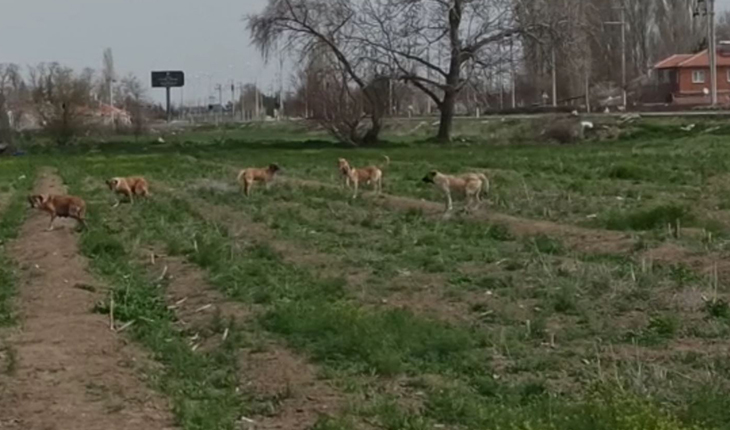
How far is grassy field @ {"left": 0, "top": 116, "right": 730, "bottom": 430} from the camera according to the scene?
8469 millimetres

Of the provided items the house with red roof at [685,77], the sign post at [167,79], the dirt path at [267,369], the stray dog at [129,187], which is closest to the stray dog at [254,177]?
the stray dog at [129,187]

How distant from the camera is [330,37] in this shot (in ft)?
183

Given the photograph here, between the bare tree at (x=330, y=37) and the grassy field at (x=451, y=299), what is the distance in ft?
91.2

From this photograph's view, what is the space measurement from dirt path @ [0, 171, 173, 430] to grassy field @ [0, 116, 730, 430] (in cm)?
27

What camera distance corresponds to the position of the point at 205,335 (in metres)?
11.2

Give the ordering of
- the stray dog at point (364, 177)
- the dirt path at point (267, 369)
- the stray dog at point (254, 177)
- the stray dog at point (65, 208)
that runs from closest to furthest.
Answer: the dirt path at point (267, 369) < the stray dog at point (65, 208) < the stray dog at point (364, 177) < the stray dog at point (254, 177)

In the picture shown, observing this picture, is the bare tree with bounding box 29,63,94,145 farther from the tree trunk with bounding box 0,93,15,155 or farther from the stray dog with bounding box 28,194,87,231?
the stray dog with bounding box 28,194,87,231

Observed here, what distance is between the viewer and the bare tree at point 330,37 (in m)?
55.4

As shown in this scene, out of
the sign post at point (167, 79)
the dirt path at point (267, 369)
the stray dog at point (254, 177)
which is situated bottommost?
the dirt path at point (267, 369)

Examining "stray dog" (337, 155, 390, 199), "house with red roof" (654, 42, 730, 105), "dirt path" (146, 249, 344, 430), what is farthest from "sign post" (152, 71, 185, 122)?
"dirt path" (146, 249, 344, 430)

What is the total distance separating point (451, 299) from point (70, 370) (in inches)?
171

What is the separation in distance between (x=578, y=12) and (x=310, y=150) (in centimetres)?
1419

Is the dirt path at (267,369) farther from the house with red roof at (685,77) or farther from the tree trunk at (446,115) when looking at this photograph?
the house with red roof at (685,77)

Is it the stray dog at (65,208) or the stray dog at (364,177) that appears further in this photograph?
the stray dog at (364,177)
